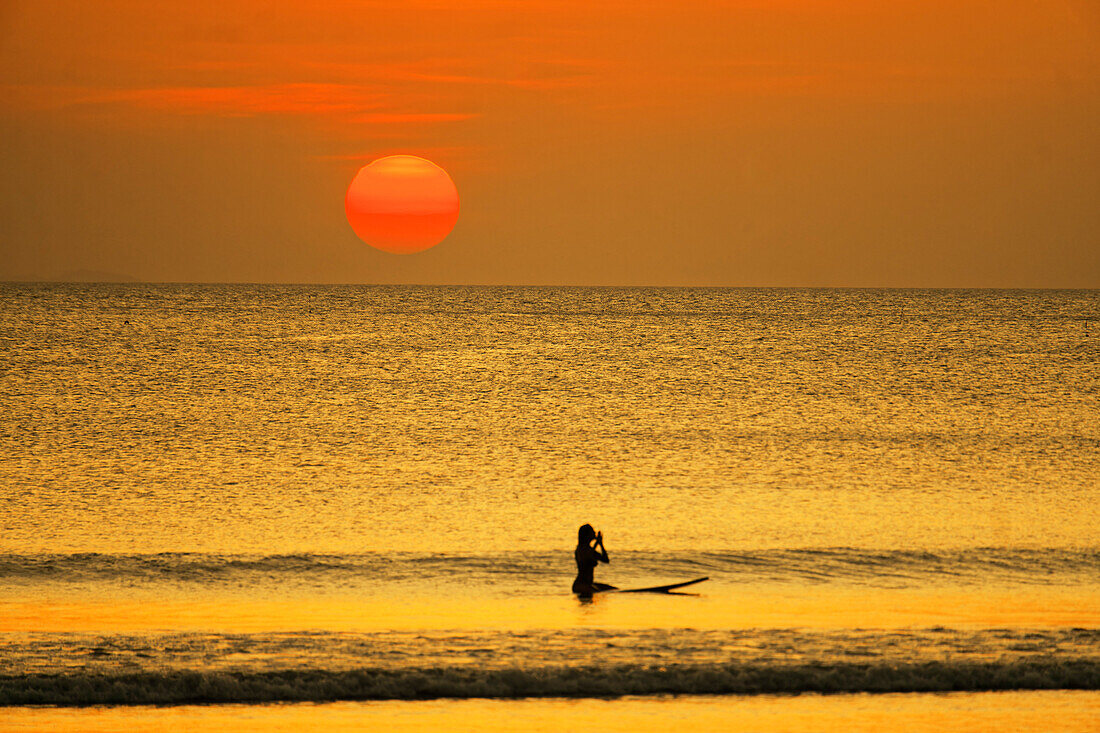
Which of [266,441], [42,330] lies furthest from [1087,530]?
[42,330]

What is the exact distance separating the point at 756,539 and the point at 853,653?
35.2 ft

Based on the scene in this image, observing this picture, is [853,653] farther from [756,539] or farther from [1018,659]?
[756,539]

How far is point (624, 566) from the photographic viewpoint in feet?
70.2

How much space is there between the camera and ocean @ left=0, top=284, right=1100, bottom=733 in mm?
11852

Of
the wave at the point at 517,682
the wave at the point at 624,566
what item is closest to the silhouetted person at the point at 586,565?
the wave at the point at 624,566

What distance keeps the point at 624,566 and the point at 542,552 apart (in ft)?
6.64

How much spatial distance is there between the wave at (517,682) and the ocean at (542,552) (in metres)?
0.04

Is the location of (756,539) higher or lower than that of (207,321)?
lower

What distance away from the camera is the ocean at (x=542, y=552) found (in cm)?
1185

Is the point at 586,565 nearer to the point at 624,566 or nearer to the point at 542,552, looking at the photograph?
the point at 624,566

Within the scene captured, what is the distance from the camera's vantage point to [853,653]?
13320 mm

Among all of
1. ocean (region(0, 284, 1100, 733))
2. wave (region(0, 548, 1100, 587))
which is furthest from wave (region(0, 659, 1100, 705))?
wave (region(0, 548, 1100, 587))

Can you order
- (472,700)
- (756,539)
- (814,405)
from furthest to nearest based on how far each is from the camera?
(814,405) → (756,539) → (472,700)

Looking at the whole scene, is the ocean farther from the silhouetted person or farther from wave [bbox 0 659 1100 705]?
the silhouetted person
